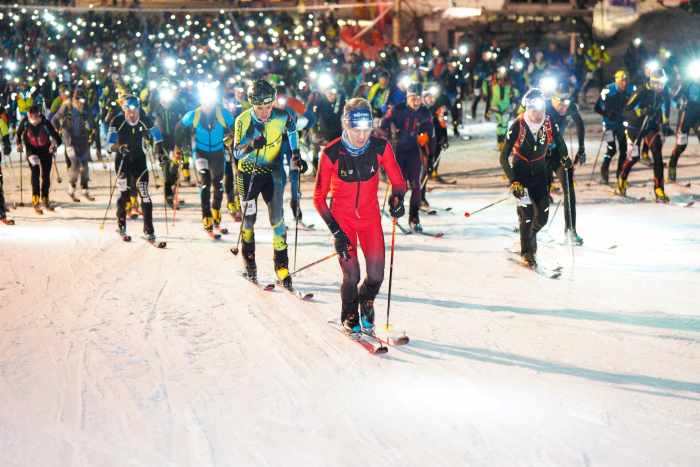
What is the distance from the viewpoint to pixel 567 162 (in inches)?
389

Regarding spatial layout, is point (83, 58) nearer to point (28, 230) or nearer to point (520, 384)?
point (28, 230)

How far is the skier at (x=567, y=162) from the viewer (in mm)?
10729

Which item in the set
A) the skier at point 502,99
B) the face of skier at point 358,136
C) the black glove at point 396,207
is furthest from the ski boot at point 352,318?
the skier at point 502,99

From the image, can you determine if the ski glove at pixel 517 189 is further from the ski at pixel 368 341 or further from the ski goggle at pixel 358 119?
the ski goggle at pixel 358 119

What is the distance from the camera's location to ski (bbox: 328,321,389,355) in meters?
6.91

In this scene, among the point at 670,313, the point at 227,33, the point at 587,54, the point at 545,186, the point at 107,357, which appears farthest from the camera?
the point at 227,33

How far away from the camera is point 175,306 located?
8.46m

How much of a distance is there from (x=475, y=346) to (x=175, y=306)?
278 cm

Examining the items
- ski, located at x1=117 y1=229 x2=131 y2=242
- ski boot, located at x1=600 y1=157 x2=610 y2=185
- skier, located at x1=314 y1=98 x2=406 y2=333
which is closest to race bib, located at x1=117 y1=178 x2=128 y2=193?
ski, located at x1=117 y1=229 x2=131 y2=242

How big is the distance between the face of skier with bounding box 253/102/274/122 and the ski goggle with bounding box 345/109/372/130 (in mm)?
2159

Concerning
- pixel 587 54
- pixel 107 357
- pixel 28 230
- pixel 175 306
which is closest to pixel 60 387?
pixel 107 357

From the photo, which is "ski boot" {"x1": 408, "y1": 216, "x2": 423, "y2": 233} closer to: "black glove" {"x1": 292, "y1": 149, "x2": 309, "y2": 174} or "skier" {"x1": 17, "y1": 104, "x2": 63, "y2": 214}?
A: "black glove" {"x1": 292, "y1": 149, "x2": 309, "y2": 174}

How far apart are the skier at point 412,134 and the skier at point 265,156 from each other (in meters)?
2.94

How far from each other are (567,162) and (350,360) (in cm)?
414
